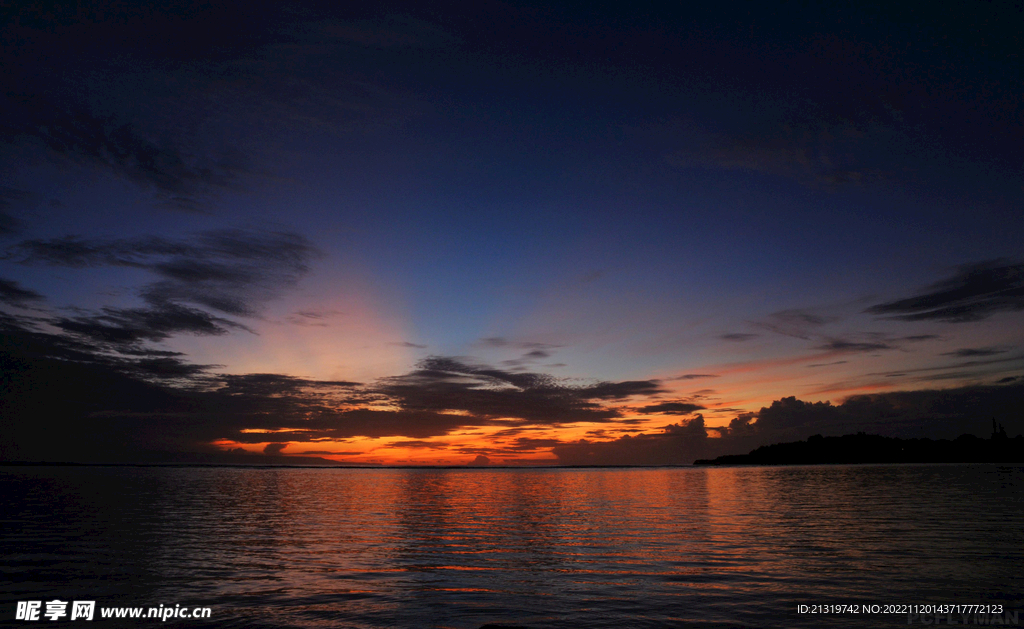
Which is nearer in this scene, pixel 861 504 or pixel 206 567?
pixel 206 567

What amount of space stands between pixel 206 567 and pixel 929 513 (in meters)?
52.1

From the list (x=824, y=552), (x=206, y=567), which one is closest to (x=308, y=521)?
(x=206, y=567)

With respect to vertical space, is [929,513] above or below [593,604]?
below

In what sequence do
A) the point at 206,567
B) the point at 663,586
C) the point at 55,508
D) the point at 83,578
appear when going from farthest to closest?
the point at 55,508
the point at 206,567
the point at 83,578
the point at 663,586

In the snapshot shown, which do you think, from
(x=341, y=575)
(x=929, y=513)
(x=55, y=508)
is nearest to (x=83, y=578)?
(x=341, y=575)

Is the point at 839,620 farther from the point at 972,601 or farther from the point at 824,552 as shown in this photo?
Answer: the point at 824,552

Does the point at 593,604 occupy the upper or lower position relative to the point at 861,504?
upper

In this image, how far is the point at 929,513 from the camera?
144ft

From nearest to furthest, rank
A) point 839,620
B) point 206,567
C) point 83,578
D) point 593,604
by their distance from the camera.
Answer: point 839,620
point 593,604
point 83,578
point 206,567

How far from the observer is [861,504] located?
2079 inches

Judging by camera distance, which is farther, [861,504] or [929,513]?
[861,504]

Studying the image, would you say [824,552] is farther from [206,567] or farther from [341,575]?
[206,567]

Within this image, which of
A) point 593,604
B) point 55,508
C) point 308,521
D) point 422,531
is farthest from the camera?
point 55,508

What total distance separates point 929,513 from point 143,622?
53535 millimetres
